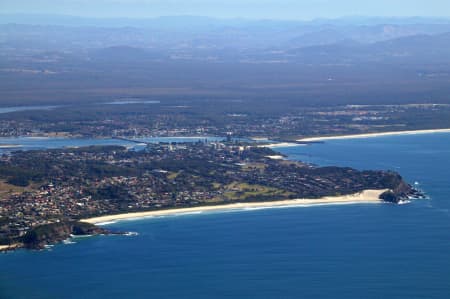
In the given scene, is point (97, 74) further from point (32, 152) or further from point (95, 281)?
point (95, 281)

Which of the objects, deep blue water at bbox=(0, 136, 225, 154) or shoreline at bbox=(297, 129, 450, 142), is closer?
deep blue water at bbox=(0, 136, 225, 154)

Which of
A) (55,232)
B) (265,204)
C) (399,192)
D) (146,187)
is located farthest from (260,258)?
(146,187)

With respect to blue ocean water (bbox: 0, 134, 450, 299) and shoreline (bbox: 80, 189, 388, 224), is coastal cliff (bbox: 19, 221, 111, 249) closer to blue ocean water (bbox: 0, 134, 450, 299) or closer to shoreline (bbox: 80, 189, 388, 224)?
blue ocean water (bbox: 0, 134, 450, 299)


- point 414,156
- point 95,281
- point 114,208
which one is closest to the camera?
point 95,281

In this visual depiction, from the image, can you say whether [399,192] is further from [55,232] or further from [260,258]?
[55,232]

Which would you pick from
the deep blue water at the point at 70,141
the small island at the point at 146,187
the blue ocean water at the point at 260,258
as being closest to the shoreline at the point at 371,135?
the deep blue water at the point at 70,141

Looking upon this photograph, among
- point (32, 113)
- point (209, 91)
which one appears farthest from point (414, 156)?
point (209, 91)

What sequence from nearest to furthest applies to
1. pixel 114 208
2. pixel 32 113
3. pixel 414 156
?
1. pixel 114 208
2. pixel 414 156
3. pixel 32 113

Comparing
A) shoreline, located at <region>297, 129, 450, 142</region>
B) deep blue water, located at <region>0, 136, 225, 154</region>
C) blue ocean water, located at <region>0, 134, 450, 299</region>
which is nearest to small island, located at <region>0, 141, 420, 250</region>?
blue ocean water, located at <region>0, 134, 450, 299</region>
